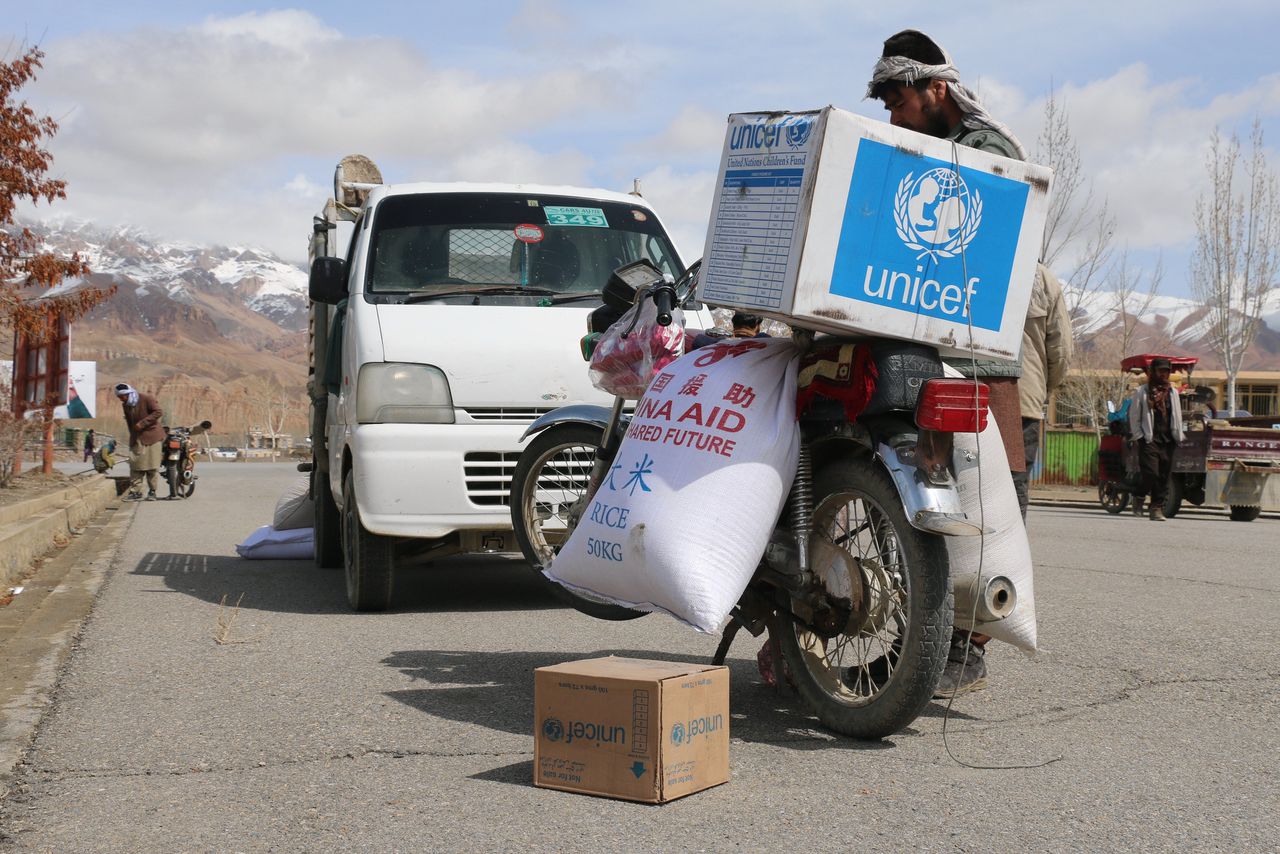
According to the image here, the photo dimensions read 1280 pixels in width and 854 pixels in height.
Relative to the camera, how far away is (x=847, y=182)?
4117 millimetres

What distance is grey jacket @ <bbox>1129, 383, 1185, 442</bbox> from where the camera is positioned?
18172 millimetres

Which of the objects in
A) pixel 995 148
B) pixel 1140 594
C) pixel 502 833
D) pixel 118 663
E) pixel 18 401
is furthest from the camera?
pixel 18 401

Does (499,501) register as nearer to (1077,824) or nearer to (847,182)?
(847,182)

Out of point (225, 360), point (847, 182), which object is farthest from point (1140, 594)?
point (225, 360)

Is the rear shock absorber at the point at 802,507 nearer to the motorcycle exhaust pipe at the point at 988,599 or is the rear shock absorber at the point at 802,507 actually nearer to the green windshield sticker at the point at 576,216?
the motorcycle exhaust pipe at the point at 988,599

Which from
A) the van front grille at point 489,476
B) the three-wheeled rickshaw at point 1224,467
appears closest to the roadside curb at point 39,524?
the van front grille at point 489,476

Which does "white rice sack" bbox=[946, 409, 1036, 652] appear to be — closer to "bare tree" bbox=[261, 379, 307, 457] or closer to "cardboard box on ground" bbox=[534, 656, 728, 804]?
"cardboard box on ground" bbox=[534, 656, 728, 804]

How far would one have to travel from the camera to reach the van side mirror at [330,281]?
7703 millimetres

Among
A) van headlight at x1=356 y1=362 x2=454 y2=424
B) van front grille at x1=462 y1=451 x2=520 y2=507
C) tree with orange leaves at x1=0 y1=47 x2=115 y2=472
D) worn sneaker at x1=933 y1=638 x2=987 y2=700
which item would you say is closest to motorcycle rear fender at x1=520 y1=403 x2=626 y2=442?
van front grille at x1=462 y1=451 x2=520 y2=507

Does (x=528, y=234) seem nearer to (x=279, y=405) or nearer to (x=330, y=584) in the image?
(x=330, y=584)

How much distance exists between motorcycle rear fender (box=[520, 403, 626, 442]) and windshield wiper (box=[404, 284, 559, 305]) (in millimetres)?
1611

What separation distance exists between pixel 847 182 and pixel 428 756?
6.65ft

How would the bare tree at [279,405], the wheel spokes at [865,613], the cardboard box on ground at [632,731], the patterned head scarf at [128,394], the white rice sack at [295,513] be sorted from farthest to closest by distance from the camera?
the bare tree at [279,405]
the patterned head scarf at [128,394]
the white rice sack at [295,513]
the wheel spokes at [865,613]
the cardboard box on ground at [632,731]

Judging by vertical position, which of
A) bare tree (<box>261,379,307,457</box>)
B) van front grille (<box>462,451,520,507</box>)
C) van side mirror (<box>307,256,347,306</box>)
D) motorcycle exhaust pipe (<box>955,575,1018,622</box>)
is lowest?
bare tree (<box>261,379,307,457</box>)
